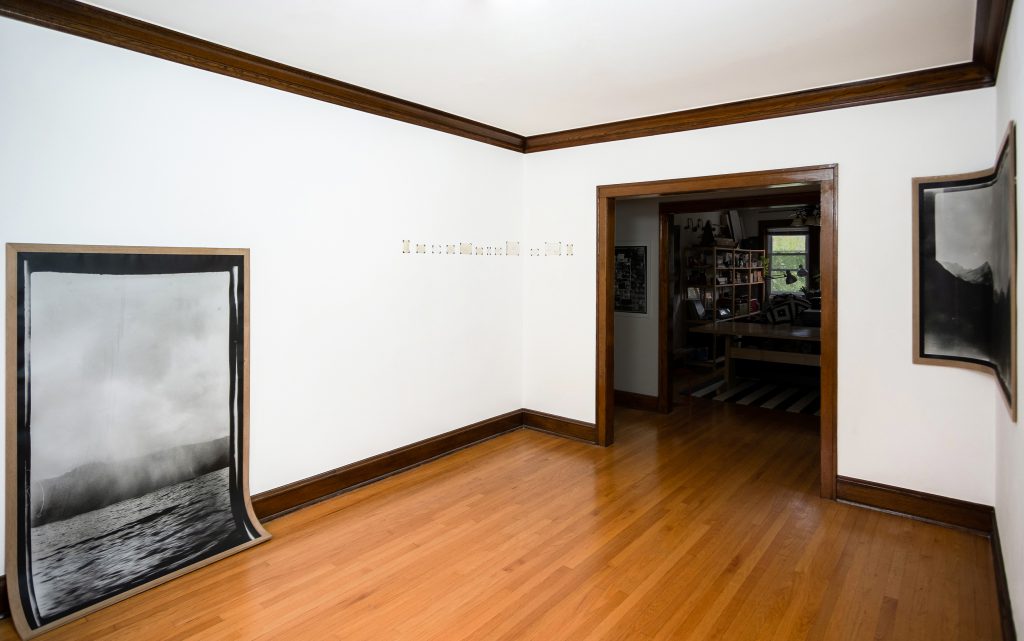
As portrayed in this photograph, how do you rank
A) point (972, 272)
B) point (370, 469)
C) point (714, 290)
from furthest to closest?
point (714, 290) → point (370, 469) → point (972, 272)

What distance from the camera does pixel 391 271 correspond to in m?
4.20

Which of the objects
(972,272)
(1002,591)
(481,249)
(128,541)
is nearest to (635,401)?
(481,249)

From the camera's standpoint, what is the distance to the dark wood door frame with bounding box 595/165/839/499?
12.4 ft

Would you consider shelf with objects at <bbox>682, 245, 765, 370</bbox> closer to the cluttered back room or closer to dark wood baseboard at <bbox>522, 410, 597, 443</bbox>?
dark wood baseboard at <bbox>522, 410, 597, 443</bbox>

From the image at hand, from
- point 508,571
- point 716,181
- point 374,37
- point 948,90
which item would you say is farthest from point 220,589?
point 948,90

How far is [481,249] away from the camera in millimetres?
4984

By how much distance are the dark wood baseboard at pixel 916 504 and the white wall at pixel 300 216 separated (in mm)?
2805

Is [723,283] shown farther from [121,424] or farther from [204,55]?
[121,424]

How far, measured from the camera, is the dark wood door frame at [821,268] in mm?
3768

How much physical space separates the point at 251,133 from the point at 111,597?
247cm

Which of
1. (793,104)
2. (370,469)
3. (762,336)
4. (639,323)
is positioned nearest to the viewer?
(793,104)

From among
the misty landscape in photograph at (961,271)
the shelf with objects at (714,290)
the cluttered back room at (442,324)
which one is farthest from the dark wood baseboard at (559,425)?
the shelf with objects at (714,290)

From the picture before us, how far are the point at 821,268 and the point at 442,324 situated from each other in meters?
2.71

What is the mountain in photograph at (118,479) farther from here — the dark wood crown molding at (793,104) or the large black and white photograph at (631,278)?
the large black and white photograph at (631,278)
